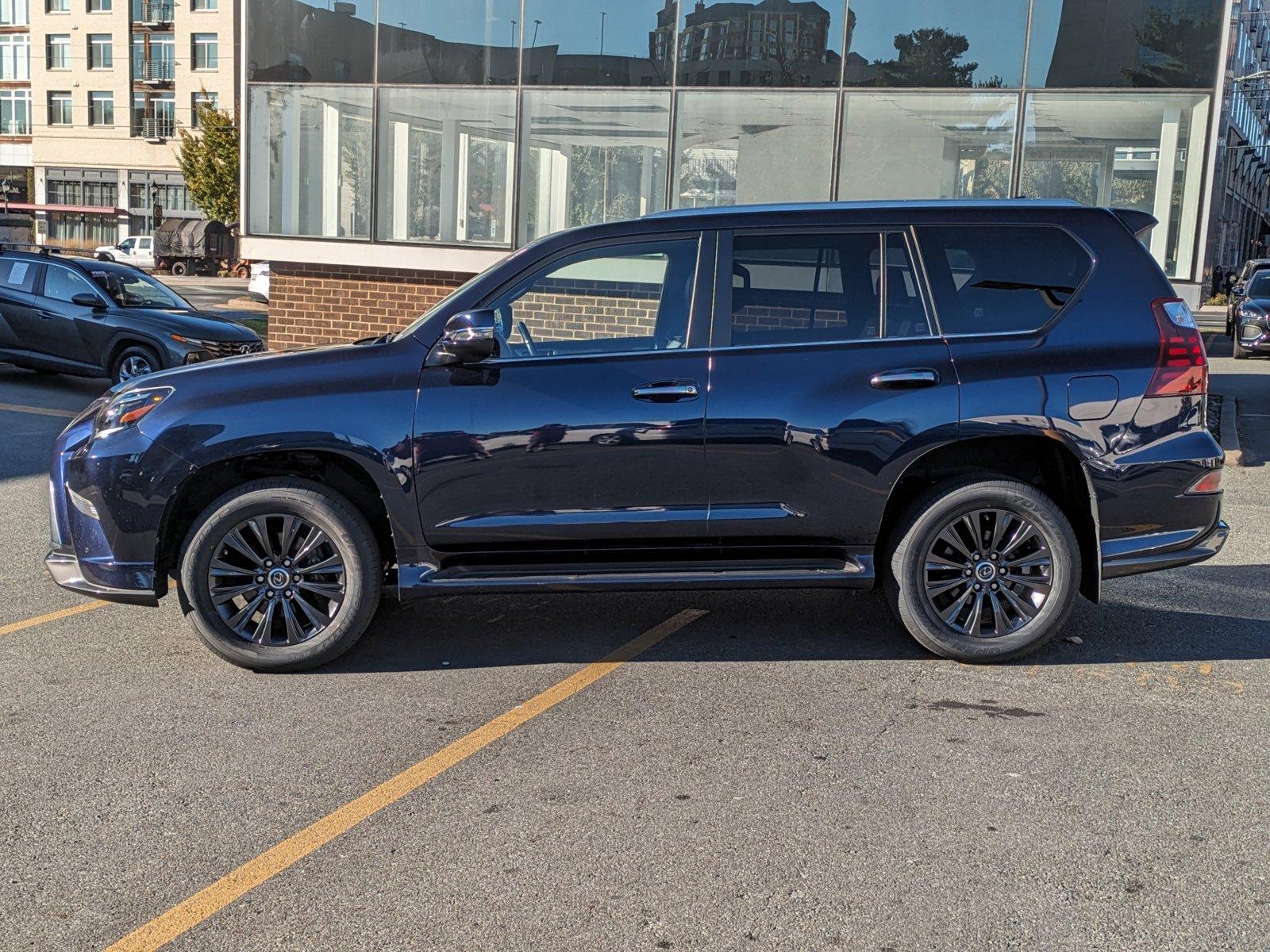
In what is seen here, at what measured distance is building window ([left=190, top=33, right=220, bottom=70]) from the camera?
2872 inches

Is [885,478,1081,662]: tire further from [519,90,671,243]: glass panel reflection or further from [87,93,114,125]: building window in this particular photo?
[87,93,114,125]: building window

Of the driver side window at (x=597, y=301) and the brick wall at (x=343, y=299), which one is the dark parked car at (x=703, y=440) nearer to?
the driver side window at (x=597, y=301)

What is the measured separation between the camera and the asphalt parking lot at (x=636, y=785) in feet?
10.9

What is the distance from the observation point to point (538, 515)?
205 inches

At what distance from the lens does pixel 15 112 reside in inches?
3091

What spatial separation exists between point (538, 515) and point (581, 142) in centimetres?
1078

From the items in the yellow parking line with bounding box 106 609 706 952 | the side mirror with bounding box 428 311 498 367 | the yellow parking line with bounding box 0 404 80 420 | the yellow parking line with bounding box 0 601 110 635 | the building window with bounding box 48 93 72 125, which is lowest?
the yellow parking line with bounding box 0 601 110 635

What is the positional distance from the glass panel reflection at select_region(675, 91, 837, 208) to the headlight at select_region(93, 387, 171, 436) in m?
10.1

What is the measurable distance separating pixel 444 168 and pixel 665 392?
11264 millimetres

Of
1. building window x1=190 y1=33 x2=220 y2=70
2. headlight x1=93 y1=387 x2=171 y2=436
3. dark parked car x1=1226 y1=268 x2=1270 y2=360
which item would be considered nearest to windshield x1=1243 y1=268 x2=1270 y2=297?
dark parked car x1=1226 y1=268 x2=1270 y2=360

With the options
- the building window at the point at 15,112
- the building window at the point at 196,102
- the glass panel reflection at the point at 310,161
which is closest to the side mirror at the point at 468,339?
the glass panel reflection at the point at 310,161

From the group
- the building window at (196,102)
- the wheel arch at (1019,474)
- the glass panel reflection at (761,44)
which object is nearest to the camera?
the wheel arch at (1019,474)

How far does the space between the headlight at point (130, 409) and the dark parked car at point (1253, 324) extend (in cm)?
2220

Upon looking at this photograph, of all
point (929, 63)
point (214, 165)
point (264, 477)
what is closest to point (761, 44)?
point (929, 63)
